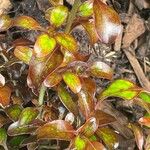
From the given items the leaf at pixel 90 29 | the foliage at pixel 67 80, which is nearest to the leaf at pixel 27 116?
the foliage at pixel 67 80

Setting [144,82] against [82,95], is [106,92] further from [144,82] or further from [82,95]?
[144,82]

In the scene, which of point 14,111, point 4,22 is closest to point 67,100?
point 14,111

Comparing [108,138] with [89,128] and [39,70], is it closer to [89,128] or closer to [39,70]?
[89,128]

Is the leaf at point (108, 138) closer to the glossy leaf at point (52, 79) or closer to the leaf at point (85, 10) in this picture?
the glossy leaf at point (52, 79)

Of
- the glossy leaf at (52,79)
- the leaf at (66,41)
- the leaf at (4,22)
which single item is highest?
the leaf at (4,22)

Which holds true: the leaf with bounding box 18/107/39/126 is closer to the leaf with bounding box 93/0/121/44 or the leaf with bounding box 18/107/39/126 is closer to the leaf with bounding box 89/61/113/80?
the leaf with bounding box 89/61/113/80
